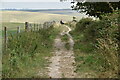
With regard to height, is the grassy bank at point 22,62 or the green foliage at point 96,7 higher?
the green foliage at point 96,7

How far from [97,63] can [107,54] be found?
2120 millimetres

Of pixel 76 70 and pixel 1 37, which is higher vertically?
pixel 1 37

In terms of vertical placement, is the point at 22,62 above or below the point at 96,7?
below

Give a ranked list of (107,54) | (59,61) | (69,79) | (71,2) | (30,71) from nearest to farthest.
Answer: (107,54) → (69,79) → (30,71) → (59,61) → (71,2)

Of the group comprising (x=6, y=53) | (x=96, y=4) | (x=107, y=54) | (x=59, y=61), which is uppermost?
(x=96, y=4)

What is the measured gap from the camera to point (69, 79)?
827 centimetres

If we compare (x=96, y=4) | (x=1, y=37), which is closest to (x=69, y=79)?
(x=1, y=37)

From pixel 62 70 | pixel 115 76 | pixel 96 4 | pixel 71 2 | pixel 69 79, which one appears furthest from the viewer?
pixel 71 2

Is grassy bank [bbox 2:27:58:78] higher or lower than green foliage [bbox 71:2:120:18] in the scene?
lower

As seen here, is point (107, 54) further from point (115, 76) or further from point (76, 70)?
point (76, 70)

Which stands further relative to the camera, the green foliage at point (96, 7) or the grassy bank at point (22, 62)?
the green foliage at point (96, 7)

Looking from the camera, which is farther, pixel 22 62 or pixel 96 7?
pixel 96 7

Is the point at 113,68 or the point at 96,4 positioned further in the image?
the point at 96,4

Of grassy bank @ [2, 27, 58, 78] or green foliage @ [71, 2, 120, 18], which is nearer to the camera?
grassy bank @ [2, 27, 58, 78]
